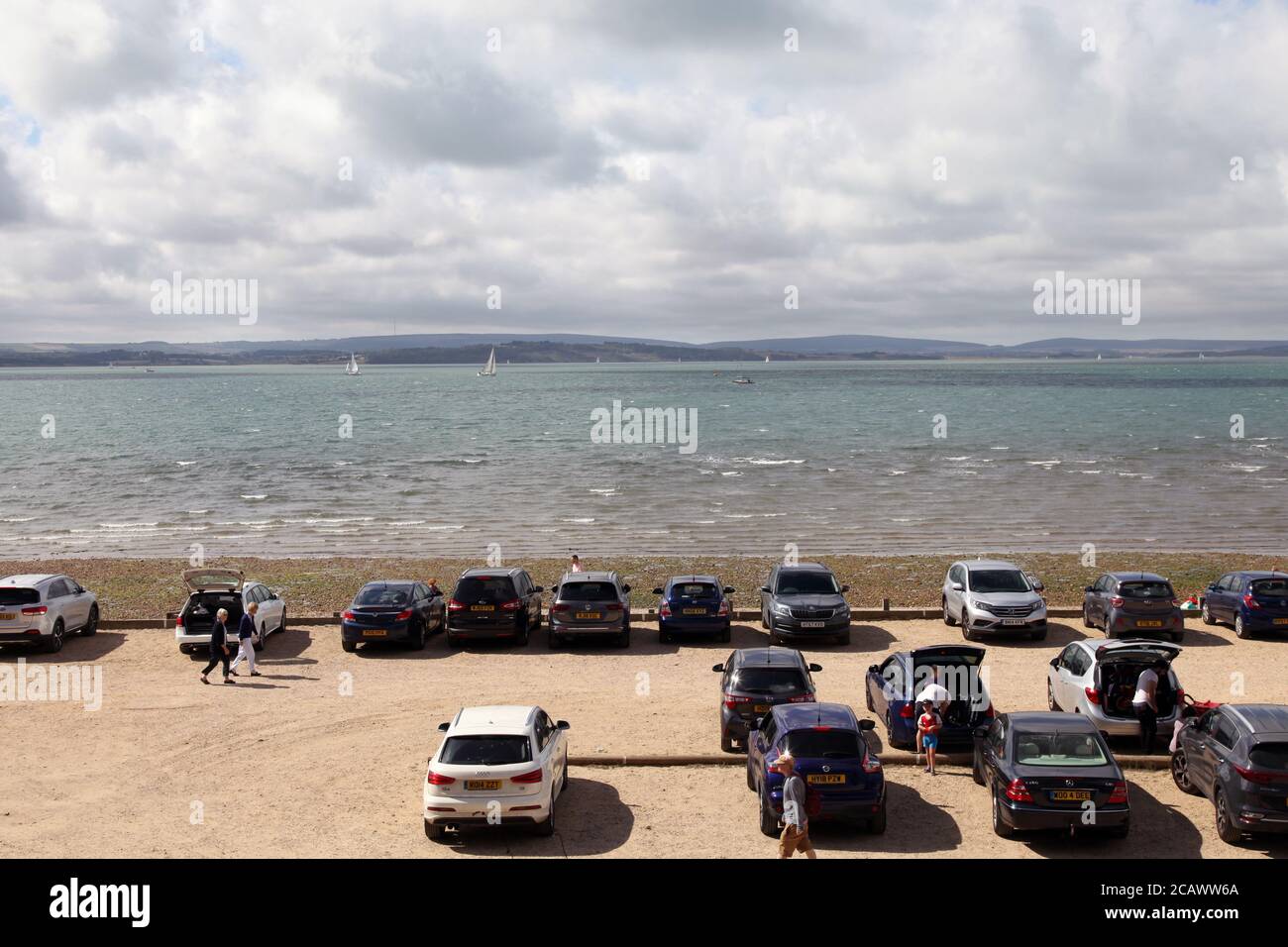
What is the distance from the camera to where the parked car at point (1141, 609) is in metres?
24.9

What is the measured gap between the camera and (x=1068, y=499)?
54.3m

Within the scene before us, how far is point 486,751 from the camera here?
13969mm

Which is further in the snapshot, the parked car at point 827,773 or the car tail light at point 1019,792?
the parked car at point 827,773

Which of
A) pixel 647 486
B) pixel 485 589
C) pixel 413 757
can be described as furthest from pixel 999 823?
pixel 647 486

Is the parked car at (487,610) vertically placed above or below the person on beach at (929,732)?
above

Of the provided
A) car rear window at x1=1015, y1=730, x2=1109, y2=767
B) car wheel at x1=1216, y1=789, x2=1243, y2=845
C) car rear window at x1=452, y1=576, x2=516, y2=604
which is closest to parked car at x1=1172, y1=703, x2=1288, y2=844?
car wheel at x1=1216, y1=789, x2=1243, y2=845

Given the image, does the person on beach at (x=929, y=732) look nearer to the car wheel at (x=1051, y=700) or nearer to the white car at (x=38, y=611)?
the car wheel at (x=1051, y=700)

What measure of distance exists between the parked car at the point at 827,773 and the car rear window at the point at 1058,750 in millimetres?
1656

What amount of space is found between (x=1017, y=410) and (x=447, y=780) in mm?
135260

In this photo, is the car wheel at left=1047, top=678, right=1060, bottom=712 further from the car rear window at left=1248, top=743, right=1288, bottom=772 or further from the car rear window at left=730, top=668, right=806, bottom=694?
the car rear window at left=1248, top=743, right=1288, bottom=772

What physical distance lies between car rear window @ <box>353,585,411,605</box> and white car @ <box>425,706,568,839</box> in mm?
10786

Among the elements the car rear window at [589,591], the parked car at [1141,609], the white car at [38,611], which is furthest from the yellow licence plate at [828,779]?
the white car at [38,611]

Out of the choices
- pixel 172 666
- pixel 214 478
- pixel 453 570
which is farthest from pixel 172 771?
pixel 214 478

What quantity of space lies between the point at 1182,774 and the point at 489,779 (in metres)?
8.86
